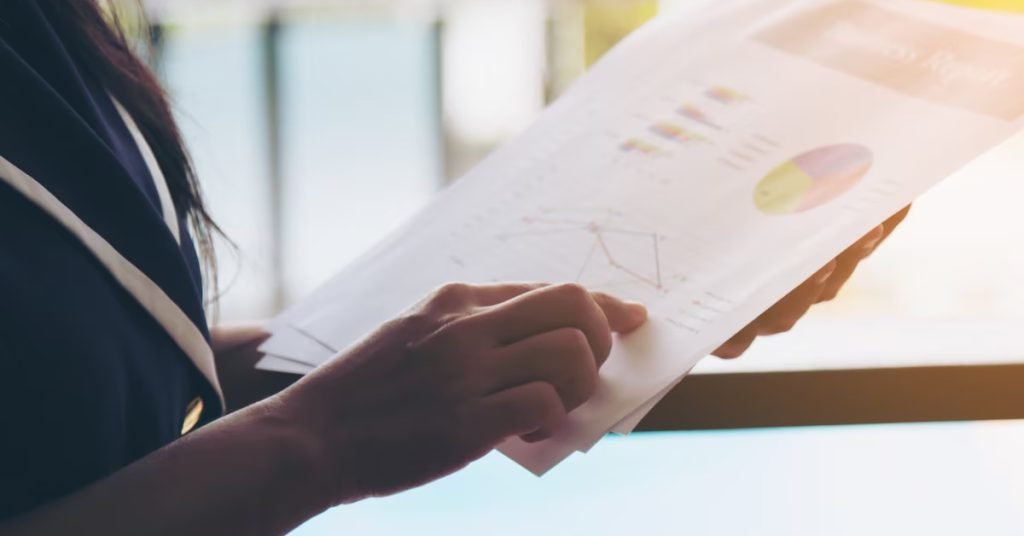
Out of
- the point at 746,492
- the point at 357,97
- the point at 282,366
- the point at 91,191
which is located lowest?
the point at 357,97

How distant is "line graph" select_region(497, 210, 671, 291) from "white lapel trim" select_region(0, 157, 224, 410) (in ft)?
0.47

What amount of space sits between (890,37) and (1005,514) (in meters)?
0.28

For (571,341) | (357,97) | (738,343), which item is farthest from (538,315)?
(357,97)

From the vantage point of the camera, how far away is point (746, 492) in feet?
1.91

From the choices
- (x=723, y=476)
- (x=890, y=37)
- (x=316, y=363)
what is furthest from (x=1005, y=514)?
(x=316, y=363)

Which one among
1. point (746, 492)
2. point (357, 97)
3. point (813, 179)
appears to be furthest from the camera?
point (357, 97)

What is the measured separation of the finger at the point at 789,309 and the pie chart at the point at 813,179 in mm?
34

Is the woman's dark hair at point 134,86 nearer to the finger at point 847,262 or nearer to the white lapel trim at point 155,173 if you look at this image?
the white lapel trim at point 155,173

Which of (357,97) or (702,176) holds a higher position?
(702,176)

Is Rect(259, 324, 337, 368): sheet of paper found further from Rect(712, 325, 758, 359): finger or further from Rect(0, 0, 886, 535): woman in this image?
Rect(712, 325, 758, 359): finger

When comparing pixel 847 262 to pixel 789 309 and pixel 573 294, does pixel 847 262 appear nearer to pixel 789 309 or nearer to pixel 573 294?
pixel 789 309

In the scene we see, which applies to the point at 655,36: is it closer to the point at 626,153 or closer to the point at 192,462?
the point at 626,153

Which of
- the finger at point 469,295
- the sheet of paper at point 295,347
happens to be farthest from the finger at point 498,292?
the sheet of paper at point 295,347

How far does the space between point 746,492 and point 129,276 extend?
0.37 m
